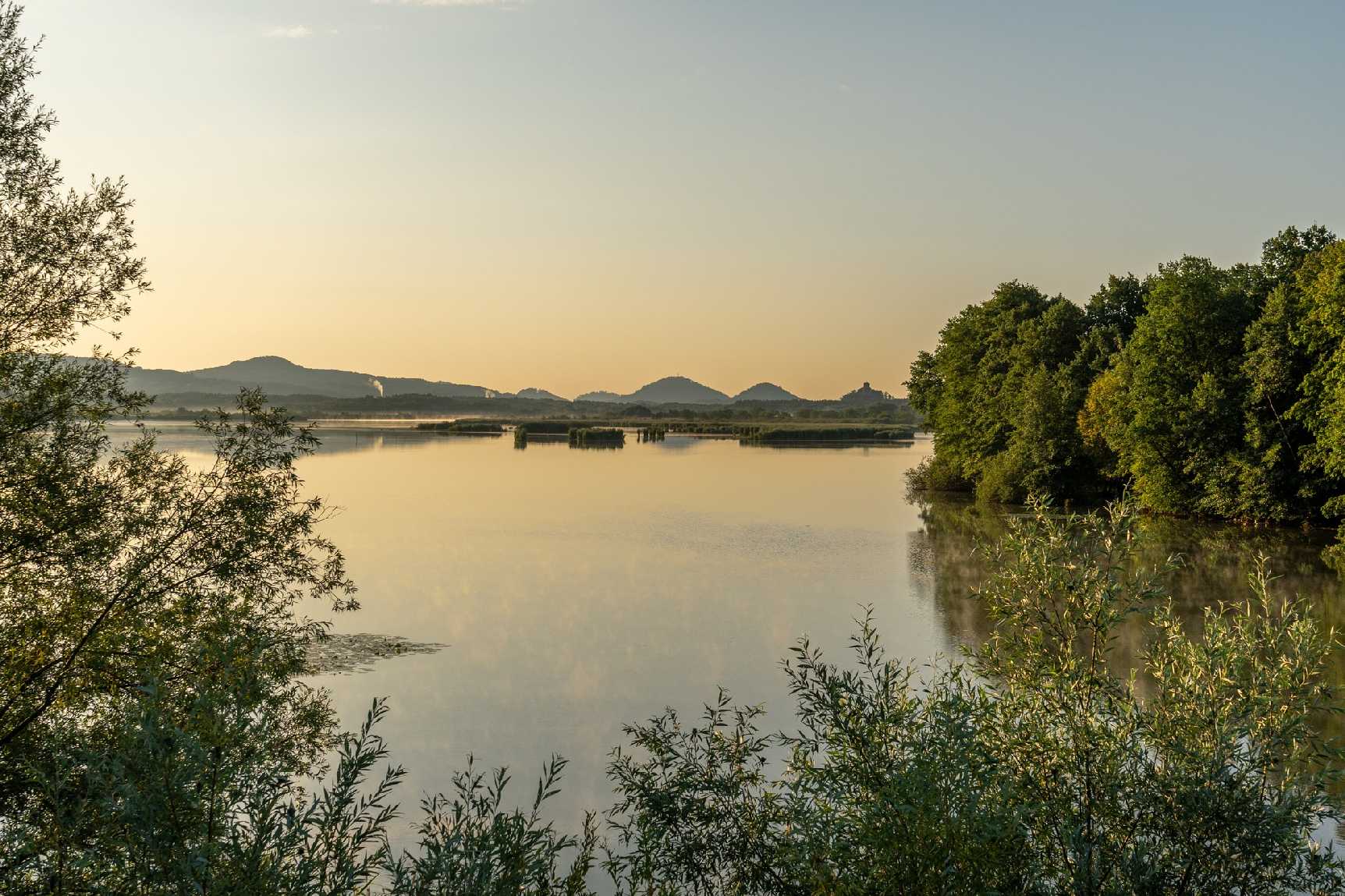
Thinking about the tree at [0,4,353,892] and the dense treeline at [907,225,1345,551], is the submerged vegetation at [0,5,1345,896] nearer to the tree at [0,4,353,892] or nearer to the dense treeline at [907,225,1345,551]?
the tree at [0,4,353,892]

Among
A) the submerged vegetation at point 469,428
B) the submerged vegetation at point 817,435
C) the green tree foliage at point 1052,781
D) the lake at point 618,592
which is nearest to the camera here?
the green tree foliage at point 1052,781

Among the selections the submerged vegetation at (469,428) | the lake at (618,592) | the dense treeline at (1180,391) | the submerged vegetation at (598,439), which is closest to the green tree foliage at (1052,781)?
the lake at (618,592)

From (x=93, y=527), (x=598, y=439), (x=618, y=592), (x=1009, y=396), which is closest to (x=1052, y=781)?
(x=93, y=527)

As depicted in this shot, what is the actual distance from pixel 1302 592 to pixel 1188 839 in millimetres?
29826

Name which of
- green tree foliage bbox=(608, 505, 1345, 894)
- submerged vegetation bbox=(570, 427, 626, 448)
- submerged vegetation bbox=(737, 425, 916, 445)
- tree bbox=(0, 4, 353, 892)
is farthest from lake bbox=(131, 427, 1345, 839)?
submerged vegetation bbox=(737, 425, 916, 445)

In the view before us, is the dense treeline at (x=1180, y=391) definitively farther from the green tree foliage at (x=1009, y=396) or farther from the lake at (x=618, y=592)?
the lake at (x=618, y=592)

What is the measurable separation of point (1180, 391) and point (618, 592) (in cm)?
3314

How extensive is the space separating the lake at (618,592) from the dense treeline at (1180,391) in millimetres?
2755

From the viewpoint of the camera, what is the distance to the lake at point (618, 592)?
21906mm

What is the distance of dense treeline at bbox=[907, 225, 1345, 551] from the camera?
45.2 m

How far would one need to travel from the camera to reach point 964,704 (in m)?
9.89

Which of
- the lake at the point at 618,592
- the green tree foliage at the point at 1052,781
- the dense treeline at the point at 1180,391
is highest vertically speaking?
the dense treeline at the point at 1180,391

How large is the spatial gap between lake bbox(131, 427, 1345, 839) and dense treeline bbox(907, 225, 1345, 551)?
2.76 meters

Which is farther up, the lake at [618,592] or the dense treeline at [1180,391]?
the dense treeline at [1180,391]
